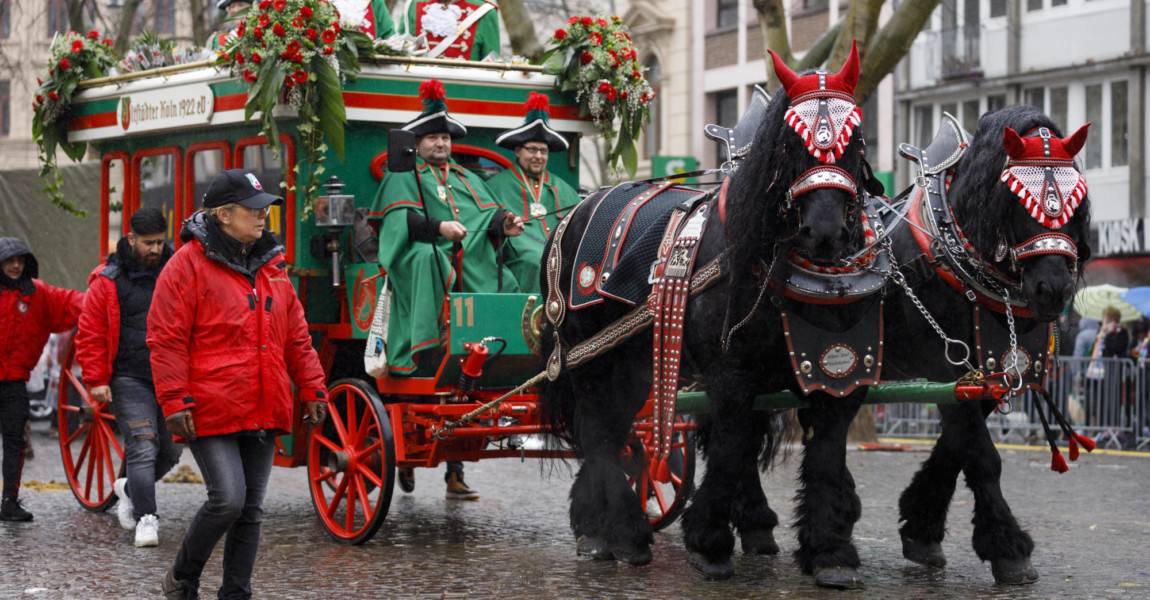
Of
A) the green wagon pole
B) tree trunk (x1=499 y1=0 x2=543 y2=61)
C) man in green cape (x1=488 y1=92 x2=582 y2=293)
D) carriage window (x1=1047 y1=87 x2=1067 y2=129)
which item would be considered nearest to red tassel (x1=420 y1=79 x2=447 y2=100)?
man in green cape (x1=488 y1=92 x2=582 y2=293)

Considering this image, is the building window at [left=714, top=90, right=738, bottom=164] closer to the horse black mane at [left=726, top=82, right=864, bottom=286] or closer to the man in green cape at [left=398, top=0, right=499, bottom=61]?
the man in green cape at [left=398, top=0, right=499, bottom=61]

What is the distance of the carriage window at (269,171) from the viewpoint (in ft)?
29.1

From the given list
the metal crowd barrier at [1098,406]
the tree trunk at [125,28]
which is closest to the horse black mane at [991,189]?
the metal crowd barrier at [1098,406]

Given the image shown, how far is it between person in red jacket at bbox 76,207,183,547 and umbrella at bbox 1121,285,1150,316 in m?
11.7

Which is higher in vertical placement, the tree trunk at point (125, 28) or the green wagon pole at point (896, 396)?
the tree trunk at point (125, 28)

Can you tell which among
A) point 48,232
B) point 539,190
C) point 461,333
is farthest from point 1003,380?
point 48,232

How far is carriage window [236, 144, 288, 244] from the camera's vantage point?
29.1 feet

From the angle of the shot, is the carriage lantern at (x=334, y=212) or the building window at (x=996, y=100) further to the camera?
the building window at (x=996, y=100)

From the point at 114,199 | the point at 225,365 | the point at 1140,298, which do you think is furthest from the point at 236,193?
the point at 1140,298

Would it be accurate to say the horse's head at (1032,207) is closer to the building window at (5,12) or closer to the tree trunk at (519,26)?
the tree trunk at (519,26)

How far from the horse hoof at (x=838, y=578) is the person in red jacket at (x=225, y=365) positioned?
223 cm

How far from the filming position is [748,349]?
6.36 meters

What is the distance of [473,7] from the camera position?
32.8 feet

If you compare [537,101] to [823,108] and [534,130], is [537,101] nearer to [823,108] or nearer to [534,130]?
[534,130]
